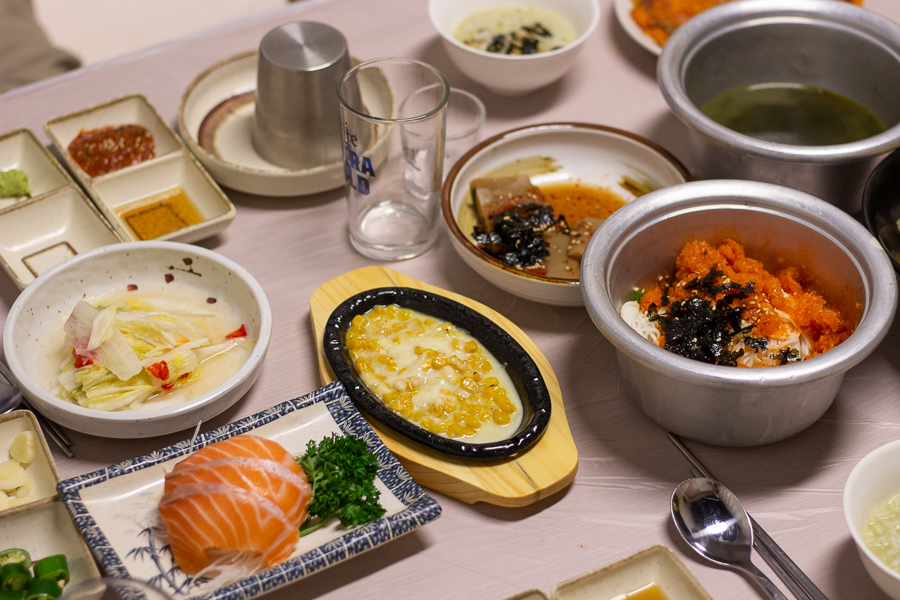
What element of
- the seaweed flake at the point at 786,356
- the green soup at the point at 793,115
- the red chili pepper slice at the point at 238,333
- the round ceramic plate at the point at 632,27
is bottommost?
the red chili pepper slice at the point at 238,333

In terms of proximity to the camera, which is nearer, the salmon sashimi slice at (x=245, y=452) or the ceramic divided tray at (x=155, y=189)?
the salmon sashimi slice at (x=245, y=452)

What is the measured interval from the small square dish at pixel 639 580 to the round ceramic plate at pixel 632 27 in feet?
6.10

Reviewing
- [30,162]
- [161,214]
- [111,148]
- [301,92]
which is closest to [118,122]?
[111,148]

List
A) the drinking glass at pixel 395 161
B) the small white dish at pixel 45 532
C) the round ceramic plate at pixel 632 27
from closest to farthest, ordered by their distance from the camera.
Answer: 1. the small white dish at pixel 45 532
2. the drinking glass at pixel 395 161
3. the round ceramic plate at pixel 632 27

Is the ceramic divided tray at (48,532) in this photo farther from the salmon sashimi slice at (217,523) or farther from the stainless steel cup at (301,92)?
the stainless steel cup at (301,92)

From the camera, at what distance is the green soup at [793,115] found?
7.90 ft

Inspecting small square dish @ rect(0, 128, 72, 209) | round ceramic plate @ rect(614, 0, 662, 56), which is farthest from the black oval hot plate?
round ceramic plate @ rect(614, 0, 662, 56)

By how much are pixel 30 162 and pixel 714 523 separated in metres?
2.20

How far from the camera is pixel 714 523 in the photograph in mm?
1655

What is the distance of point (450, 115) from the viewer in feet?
8.81

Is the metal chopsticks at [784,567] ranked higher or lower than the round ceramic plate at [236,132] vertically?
lower

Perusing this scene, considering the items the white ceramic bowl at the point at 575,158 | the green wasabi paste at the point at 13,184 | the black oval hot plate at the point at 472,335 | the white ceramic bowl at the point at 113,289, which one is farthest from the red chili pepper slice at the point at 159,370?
the green wasabi paste at the point at 13,184

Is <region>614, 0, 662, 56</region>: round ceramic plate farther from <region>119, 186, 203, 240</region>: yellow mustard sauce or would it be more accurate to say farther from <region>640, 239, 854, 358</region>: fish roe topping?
<region>119, 186, 203, 240</region>: yellow mustard sauce

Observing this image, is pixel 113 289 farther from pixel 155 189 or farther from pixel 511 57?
pixel 511 57
